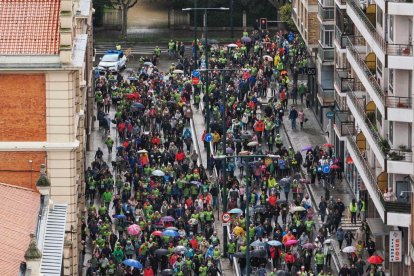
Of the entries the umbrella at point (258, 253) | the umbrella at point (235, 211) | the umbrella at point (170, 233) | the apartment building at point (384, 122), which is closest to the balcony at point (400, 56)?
the apartment building at point (384, 122)

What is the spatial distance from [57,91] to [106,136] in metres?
44.3

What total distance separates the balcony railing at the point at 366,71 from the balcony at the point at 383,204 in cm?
476

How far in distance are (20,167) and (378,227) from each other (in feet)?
73.6

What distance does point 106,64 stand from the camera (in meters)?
169

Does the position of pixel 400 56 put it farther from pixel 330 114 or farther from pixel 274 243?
pixel 330 114

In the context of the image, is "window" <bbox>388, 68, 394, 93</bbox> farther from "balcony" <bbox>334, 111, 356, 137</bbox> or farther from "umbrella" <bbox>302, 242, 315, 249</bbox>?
"balcony" <bbox>334, 111, 356, 137</bbox>

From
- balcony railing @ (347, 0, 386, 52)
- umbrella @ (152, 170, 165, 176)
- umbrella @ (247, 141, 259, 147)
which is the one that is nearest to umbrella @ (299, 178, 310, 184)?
umbrella @ (247, 141, 259, 147)

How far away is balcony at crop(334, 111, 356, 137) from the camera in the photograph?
424 ft

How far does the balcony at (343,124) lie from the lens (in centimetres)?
12927

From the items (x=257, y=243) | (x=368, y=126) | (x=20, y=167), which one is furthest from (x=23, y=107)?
(x=368, y=126)

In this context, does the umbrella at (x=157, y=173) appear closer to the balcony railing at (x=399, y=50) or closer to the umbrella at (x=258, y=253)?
the umbrella at (x=258, y=253)

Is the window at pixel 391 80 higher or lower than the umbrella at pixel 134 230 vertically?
higher

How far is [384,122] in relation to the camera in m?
113

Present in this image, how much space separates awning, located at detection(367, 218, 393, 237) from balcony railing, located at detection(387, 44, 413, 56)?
10211mm
